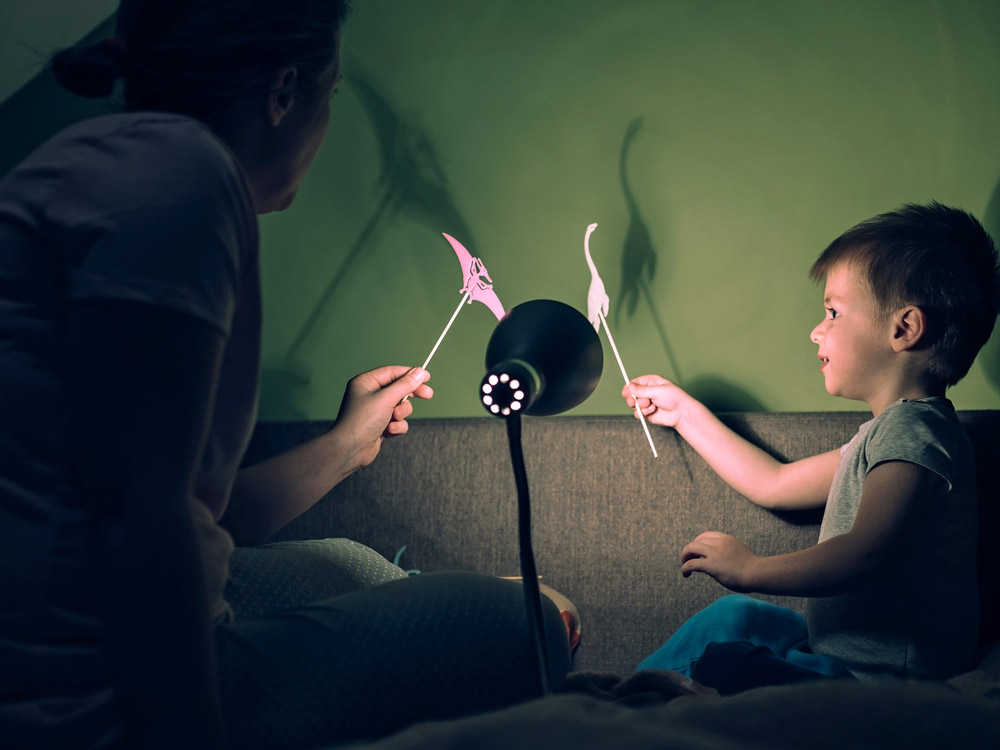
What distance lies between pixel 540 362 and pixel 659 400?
0.75 m

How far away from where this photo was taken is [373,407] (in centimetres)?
122

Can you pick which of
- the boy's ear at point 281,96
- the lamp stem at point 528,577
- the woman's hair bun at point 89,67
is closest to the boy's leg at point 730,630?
the lamp stem at point 528,577

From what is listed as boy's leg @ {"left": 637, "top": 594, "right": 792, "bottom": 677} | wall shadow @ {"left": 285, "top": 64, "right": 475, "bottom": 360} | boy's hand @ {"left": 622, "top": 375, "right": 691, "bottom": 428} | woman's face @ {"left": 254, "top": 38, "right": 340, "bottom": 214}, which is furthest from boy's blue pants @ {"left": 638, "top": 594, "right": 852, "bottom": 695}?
wall shadow @ {"left": 285, "top": 64, "right": 475, "bottom": 360}

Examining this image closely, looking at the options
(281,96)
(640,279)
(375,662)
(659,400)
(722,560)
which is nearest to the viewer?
(375,662)

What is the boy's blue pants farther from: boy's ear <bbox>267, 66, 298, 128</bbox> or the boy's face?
boy's ear <bbox>267, 66, 298, 128</bbox>

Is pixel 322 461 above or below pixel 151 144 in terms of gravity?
below

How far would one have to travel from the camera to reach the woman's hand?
1.21 m

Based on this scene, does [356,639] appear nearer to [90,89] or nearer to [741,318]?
[90,89]

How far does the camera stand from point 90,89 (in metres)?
0.69

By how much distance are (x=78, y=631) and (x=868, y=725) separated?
1.70 ft

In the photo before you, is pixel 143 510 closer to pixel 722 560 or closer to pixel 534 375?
pixel 534 375

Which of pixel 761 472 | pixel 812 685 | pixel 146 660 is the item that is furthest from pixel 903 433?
pixel 146 660

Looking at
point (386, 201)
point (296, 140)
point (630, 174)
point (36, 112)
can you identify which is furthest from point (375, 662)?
point (36, 112)

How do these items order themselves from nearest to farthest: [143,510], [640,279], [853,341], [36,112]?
[143,510], [853,341], [640,279], [36,112]
